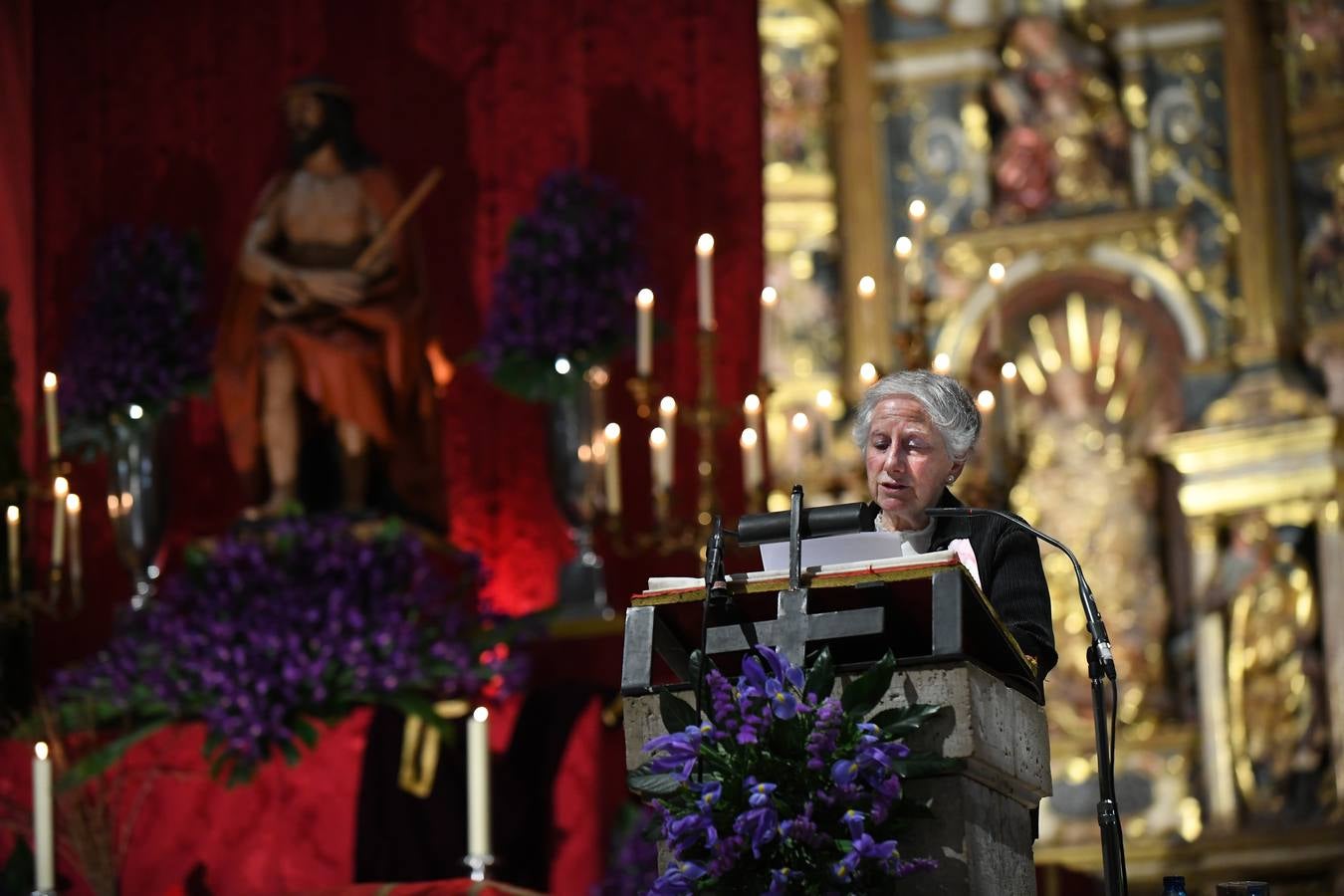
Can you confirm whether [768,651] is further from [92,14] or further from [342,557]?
[92,14]

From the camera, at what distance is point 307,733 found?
16.8 feet

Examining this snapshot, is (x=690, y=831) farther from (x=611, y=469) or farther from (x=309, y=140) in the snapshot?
(x=309, y=140)

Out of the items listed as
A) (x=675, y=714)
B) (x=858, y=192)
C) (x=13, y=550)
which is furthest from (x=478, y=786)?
(x=858, y=192)

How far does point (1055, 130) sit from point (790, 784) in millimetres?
6415

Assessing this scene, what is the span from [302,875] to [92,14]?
3.18 m

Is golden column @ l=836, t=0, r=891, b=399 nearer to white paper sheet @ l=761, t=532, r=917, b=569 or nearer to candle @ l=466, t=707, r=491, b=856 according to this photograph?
candle @ l=466, t=707, r=491, b=856

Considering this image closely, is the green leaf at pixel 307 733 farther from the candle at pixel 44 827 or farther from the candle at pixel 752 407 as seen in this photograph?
the candle at pixel 752 407

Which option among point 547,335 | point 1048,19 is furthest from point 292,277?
point 1048,19

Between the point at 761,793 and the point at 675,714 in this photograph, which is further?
the point at 675,714

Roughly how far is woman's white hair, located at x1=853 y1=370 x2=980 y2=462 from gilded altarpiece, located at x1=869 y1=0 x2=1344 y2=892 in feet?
14.8

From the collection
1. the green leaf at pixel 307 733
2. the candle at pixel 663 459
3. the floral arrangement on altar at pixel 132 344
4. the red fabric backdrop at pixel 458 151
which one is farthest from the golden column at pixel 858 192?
the green leaf at pixel 307 733

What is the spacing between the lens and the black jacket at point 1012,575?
2871mm

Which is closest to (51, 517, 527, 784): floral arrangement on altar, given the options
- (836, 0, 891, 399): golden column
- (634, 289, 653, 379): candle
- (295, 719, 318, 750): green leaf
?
(295, 719, 318, 750): green leaf

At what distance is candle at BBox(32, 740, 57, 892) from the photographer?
4.29 m
